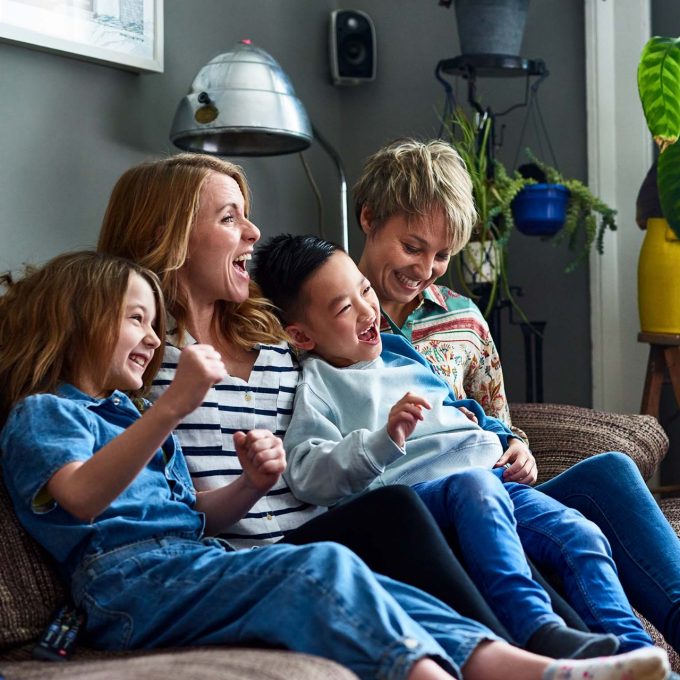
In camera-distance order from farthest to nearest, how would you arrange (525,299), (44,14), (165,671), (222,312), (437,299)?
1. (525,299)
2. (44,14)
3. (437,299)
4. (222,312)
5. (165,671)

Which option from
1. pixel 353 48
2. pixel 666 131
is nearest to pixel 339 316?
pixel 666 131

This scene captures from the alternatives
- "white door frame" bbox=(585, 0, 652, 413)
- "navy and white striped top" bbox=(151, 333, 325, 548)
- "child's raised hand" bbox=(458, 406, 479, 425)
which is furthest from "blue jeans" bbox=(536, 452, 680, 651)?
"white door frame" bbox=(585, 0, 652, 413)

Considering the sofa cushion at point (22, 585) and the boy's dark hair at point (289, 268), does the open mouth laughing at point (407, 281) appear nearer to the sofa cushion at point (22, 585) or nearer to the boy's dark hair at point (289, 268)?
the boy's dark hair at point (289, 268)

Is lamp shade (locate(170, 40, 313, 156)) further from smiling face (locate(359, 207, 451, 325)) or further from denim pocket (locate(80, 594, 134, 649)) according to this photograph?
denim pocket (locate(80, 594, 134, 649))

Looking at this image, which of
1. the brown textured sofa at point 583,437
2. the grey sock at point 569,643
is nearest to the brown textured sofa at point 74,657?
the brown textured sofa at point 583,437

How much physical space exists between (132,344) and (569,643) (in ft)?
2.21

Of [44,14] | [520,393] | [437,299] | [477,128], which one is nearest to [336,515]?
[437,299]

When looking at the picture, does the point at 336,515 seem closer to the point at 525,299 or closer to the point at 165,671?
the point at 165,671

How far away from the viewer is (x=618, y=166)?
3289 mm

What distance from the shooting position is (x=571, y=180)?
10.6ft

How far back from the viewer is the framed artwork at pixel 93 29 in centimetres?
258

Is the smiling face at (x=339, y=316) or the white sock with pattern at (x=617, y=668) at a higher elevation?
the smiling face at (x=339, y=316)

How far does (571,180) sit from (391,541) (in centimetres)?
208

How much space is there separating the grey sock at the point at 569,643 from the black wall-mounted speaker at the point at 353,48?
265 cm
